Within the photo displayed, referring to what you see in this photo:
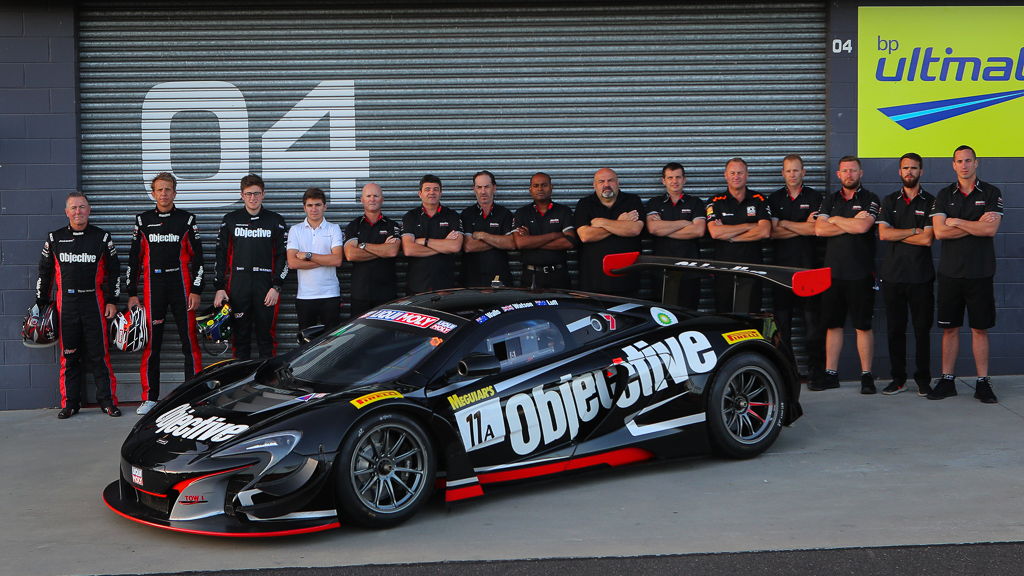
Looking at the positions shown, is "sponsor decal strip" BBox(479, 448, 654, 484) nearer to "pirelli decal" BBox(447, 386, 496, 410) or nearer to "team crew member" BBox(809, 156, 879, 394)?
"pirelli decal" BBox(447, 386, 496, 410)

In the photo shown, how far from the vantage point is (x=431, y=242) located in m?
9.40

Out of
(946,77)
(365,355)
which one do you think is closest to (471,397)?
(365,355)

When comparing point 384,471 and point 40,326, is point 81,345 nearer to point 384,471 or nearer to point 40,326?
point 40,326

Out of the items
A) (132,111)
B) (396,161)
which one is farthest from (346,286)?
(132,111)

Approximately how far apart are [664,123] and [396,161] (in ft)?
8.61

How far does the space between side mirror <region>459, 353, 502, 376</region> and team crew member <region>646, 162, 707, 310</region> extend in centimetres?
393

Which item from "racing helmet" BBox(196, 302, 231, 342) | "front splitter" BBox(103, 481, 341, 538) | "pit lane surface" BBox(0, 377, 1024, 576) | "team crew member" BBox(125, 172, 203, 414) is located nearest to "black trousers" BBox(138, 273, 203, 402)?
"team crew member" BBox(125, 172, 203, 414)

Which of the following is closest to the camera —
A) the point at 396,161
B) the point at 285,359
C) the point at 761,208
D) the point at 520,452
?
the point at 520,452

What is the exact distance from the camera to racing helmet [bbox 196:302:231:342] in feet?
30.6

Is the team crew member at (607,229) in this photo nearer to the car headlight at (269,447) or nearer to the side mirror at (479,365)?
the side mirror at (479,365)

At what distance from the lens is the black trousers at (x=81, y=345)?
9000mm

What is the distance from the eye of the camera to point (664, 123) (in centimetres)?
1030

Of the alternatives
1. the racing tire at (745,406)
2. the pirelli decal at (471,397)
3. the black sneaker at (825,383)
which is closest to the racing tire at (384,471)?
the pirelli decal at (471,397)

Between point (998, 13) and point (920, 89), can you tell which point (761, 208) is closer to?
point (920, 89)
